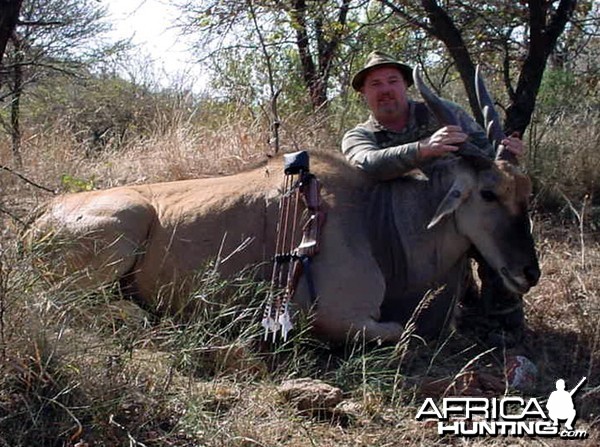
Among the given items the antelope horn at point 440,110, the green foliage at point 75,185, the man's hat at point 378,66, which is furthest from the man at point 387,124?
the green foliage at point 75,185

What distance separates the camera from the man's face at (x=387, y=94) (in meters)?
5.51

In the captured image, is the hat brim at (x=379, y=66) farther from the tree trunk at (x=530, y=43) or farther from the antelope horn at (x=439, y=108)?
the tree trunk at (x=530, y=43)

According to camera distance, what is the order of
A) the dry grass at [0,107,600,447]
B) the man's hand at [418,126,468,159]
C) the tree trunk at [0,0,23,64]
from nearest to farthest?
the dry grass at [0,107,600,447], the tree trunk at [0,0,23,64], the man's hand at [418,126,468,159]

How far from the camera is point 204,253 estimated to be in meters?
5.07

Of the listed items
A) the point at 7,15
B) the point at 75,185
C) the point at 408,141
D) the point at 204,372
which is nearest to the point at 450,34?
the point at 408,141

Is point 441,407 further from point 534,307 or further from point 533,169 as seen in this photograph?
point 533,169

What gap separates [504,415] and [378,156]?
5.72 ft

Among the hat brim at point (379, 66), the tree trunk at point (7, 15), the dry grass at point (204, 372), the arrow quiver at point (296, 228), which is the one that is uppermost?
the tree trunk at point (7, 15)

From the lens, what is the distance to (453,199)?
15.6ft

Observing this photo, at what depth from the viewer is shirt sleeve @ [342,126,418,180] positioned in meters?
4.84

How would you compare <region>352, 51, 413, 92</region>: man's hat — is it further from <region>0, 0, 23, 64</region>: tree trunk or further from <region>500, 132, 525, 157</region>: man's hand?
<region>0, 0, 23, 64</region>: tree trunk

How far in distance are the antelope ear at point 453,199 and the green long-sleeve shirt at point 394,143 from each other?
0.23m

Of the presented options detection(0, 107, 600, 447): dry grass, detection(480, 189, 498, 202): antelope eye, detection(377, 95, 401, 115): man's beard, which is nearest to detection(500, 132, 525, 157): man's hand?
detection(480, 189, 498, 202): antelope eye

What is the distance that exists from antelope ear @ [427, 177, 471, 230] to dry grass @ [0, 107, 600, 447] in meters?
0.72
